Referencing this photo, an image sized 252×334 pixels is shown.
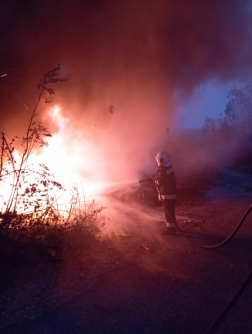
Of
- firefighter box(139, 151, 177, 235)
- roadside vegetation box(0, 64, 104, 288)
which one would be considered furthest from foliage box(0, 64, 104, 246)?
firefighter box(139, 151, 177, 235)

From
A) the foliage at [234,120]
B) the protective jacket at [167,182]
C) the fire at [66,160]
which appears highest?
the foliage at [234,120]

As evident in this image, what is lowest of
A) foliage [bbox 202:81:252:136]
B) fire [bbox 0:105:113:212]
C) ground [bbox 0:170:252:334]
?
ground [bbox 0:170:252:334]

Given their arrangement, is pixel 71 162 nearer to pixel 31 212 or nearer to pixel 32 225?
pixel 31 212

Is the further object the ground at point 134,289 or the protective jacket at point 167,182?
the protective jacket at point 167,182

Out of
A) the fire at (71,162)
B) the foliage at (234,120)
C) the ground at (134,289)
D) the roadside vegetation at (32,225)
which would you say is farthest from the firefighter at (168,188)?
the foliage at (234,120)

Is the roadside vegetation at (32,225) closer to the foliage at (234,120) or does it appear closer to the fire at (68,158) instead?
the fire at (68,158)

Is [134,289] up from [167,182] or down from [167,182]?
down

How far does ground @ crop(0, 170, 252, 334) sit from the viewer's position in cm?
292

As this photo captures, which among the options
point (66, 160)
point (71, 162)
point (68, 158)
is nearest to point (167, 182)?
point (66, 160)

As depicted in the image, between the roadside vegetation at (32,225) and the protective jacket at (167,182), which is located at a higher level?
the protective jacket at (167,182)

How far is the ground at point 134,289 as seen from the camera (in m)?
2.92

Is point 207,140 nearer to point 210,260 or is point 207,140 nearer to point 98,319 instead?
point 210,260

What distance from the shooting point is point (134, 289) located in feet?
11.8

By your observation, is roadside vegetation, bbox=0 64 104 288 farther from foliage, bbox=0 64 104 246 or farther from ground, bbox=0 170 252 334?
ground, bbox=0 170 252 334
